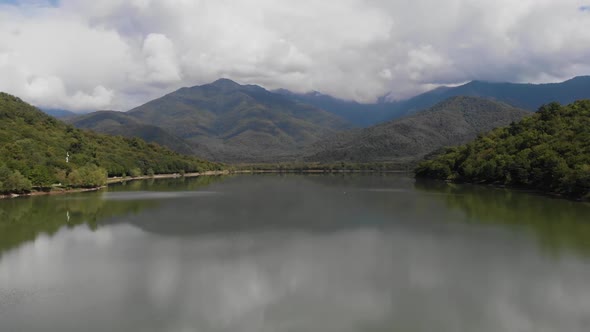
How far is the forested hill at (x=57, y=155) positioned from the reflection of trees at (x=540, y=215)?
63.0 m

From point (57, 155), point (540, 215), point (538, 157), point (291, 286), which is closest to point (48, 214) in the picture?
point (291, 286)

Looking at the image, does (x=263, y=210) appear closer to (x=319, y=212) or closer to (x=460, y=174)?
(x=319, y=212)

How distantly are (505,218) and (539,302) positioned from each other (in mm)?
28103

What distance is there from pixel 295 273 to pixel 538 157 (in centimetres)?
6951

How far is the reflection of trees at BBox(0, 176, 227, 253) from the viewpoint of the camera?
3850 centimetres

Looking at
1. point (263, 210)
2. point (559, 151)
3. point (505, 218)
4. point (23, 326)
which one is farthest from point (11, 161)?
point (559, 151)

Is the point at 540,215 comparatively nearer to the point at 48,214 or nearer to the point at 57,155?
the point at 48,214

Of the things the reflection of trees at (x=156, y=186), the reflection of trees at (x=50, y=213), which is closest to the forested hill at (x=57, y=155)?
the reflection of trees at (x=156, y=186)

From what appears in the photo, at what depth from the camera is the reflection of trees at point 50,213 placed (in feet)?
126

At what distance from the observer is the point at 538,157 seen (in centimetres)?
7988

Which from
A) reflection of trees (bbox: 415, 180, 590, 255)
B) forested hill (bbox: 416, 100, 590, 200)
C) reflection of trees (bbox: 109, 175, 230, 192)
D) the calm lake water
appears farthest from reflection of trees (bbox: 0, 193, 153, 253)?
forested hill (bbox: 416, 100, 590, 200)

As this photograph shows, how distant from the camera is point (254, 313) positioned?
1895 cm

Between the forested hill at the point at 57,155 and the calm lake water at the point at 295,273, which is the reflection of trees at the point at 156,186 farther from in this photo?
the calm lake water at the point at 295,273

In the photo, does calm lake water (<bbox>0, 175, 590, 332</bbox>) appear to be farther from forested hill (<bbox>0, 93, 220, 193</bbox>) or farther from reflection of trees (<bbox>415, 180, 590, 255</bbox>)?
forested hill (<bbox>0, 93, 220, 193</bbox>)
